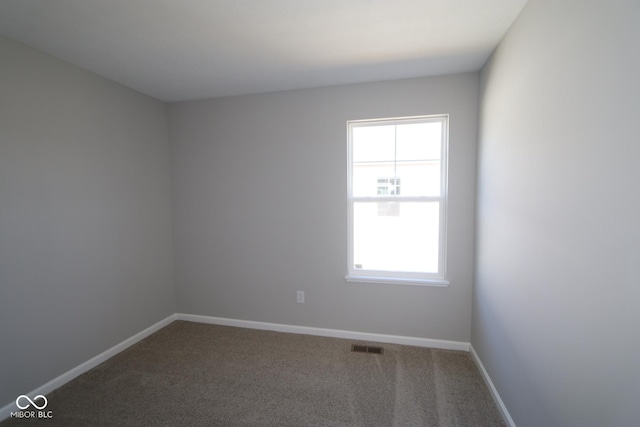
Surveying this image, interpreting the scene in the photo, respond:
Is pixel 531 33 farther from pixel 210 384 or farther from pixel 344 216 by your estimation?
pixel 210 384

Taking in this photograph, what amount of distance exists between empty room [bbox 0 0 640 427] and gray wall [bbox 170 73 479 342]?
2cm

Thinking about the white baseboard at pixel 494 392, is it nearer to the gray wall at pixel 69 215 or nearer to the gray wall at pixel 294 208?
the gray wall at pixel 294 208

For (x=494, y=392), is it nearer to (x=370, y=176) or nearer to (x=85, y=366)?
(x=370, y=176)

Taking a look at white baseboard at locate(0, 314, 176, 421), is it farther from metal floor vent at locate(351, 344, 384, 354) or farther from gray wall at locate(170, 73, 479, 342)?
metal floor vent at locate(351, 344, 384, 354)

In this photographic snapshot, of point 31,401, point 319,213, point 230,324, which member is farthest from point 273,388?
point 31,401

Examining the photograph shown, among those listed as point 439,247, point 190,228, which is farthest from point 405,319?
point 190,228

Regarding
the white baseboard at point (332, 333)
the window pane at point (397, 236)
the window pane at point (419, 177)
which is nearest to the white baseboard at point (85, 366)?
the white baseboard at point (332, 333)

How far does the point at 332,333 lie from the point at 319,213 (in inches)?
50.3

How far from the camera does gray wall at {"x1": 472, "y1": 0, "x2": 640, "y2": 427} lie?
878mm

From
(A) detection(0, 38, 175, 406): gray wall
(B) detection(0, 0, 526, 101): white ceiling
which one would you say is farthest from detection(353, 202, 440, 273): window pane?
(A) detection(0, 38, 175, 406): gray wall

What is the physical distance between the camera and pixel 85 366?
7.50 feet

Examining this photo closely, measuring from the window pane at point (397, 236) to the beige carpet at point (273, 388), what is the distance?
2.65 feet

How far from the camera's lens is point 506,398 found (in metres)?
1.75

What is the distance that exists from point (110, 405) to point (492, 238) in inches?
120
